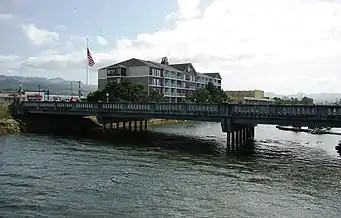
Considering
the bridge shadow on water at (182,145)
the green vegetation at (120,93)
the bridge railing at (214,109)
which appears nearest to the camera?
the bridge railing at (214,109)

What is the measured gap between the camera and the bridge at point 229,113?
118 feet

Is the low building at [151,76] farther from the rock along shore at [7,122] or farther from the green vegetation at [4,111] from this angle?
the rock along shore at [7,122]

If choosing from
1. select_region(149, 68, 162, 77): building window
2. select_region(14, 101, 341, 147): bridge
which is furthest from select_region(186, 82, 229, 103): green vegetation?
select_region(14, 101, 341, 147): bridge

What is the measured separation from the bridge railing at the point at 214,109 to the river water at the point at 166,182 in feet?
13.3

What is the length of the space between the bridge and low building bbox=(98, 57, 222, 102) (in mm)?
43152

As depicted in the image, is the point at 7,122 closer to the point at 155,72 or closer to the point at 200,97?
the point at 200,97

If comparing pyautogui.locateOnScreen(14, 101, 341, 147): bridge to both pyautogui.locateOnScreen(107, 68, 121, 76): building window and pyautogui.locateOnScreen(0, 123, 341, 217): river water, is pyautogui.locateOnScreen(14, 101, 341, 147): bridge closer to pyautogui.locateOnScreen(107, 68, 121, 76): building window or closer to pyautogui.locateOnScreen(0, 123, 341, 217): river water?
pyautogui.locateOnScreen(0, 123, 341, 217): river water

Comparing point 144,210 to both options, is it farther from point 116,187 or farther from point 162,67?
point 162,67

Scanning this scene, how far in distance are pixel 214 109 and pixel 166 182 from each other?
19999 millimetres

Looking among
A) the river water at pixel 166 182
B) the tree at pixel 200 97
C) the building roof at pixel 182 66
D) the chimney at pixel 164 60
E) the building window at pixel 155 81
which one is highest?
the chimney at pixel 164 60

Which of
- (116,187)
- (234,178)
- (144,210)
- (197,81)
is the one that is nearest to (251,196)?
(234,178)

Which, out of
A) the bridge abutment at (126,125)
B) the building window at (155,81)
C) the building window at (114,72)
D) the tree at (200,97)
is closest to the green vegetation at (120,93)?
the bridge abutment at (126,125)

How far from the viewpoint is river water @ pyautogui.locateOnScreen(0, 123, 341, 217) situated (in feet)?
60.7

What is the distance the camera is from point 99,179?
81.9 feet
